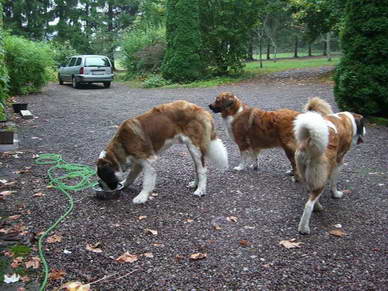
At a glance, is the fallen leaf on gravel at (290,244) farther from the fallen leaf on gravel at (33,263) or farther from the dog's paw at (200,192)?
the fallen leaf on gravel at (33,263)

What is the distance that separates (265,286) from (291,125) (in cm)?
309

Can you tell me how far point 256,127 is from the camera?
6.31m

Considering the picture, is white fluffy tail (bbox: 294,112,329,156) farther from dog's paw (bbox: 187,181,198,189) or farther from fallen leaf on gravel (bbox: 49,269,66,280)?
fallen leaf on gravel (bbox: 49,269,66,280)

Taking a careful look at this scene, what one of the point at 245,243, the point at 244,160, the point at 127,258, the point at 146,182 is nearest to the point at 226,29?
the point at 244,160

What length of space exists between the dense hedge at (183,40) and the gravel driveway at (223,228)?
48.9 ft

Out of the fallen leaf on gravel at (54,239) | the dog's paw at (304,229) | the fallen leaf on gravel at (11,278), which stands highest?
the dog's paw at (304,229)

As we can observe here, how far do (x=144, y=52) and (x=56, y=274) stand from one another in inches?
964

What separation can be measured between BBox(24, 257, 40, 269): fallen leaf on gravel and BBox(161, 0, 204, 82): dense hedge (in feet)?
62.8

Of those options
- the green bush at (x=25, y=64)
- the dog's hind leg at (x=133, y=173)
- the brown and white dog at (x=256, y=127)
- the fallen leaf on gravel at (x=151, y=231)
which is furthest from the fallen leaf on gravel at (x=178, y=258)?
the green bush at (x=25, y=64)

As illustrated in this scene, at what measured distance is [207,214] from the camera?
4844mm

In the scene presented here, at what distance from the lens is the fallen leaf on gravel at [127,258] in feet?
12.1

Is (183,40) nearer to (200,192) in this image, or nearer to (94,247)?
(200,192)

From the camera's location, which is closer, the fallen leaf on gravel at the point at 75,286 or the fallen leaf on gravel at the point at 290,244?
the fallen leaf on gravel at the point at 75,286

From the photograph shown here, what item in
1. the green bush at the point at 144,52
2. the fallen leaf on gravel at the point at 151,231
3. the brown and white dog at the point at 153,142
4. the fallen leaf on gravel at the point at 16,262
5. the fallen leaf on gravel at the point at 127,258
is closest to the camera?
the fallen leaf on gravel at the point at 16,262
